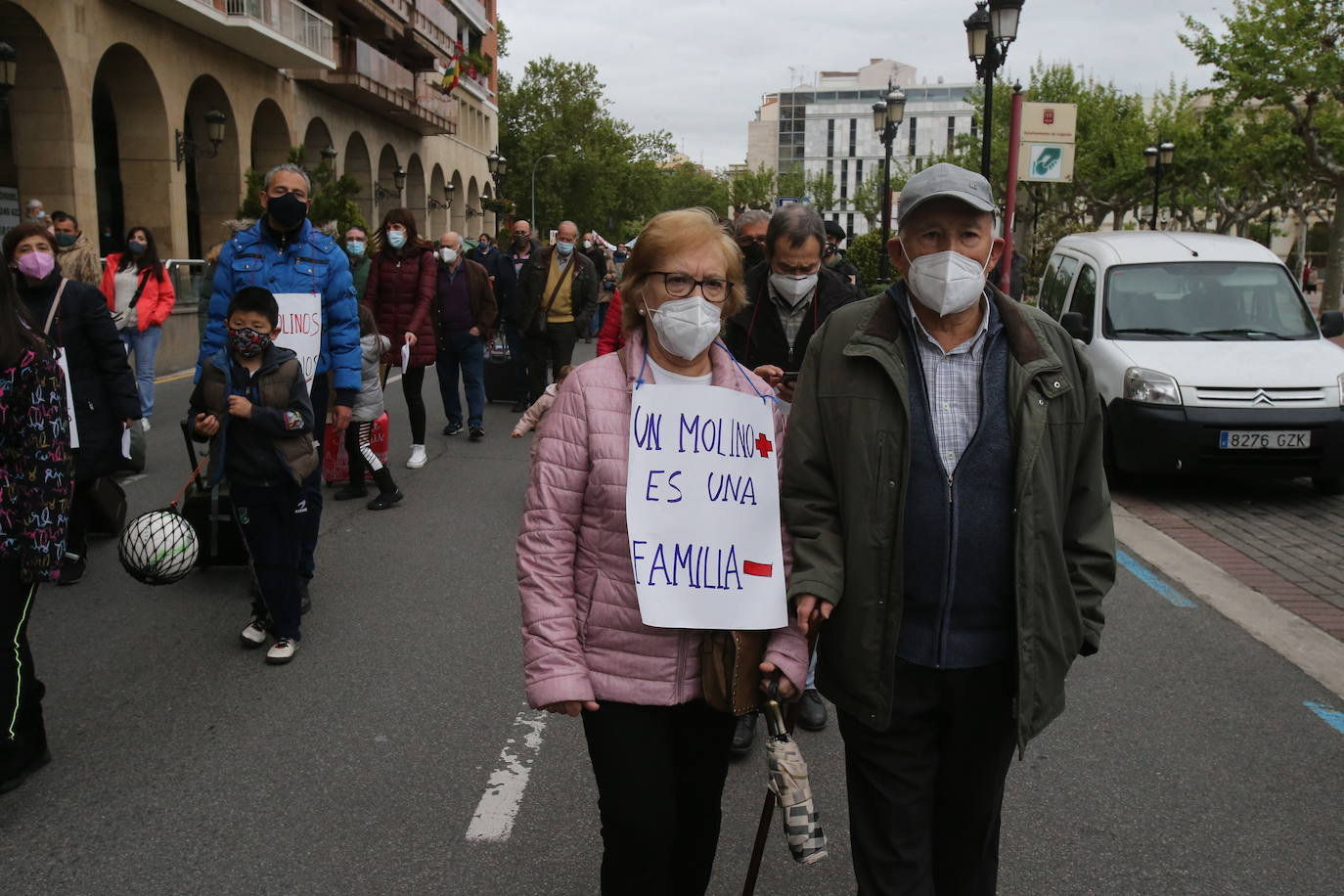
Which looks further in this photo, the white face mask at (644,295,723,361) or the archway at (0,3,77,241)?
the archway at (0,3,77,241)

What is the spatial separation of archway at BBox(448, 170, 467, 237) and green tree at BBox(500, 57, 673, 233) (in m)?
14.1

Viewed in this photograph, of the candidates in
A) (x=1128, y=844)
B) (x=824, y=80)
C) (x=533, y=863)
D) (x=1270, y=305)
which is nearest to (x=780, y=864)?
(x=533, y=863)

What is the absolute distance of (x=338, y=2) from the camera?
3872 cm

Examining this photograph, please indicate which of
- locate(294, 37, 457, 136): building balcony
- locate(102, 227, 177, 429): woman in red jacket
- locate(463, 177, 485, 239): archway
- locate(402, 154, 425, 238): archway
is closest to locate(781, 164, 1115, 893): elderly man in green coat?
locate(102, 227, 177, 429): woman in red jacket

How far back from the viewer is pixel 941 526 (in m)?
2.49

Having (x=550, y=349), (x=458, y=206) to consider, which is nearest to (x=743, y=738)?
(x=550, y=349)

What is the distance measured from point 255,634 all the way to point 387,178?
45056mm

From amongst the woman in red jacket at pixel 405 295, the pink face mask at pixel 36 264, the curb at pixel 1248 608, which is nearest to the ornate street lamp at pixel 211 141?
the woman in red jacket at pixel 405 295

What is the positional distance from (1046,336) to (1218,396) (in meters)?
7.09

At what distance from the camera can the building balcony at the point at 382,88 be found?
1431 inches

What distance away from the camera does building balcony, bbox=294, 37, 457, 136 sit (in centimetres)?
3634

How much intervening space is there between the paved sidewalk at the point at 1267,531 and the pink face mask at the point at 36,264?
648 cm

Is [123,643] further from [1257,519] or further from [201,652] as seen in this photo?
[1257,519]

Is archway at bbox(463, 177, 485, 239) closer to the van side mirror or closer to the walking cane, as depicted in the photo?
the van side mirror
